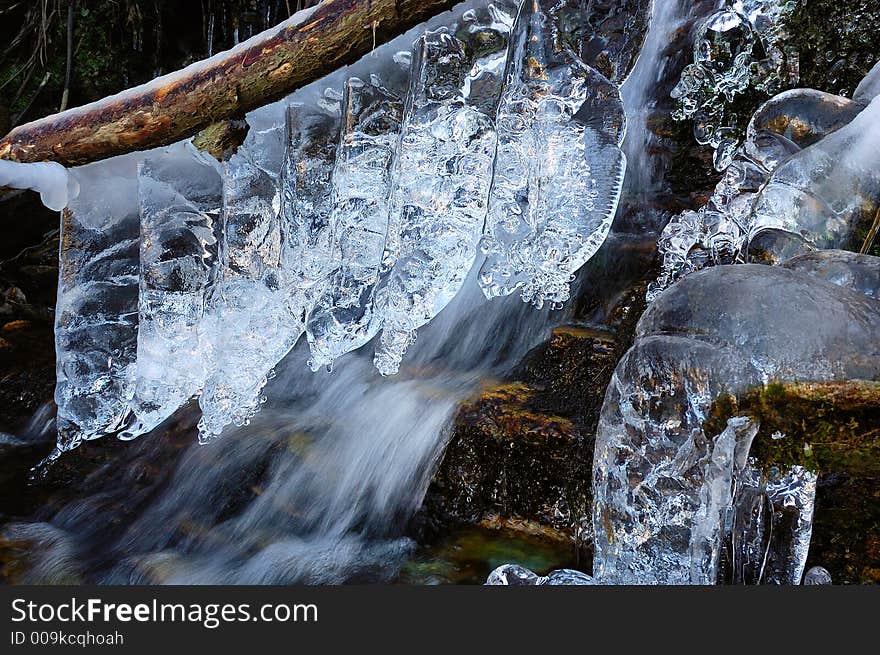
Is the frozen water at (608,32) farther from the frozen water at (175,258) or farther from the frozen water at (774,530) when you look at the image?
the frozen water at (774,530)

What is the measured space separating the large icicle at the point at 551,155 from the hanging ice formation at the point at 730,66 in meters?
1.41

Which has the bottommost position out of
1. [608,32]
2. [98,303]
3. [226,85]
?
[98,303]

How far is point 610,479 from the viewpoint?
2.03 m

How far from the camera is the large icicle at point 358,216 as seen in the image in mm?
2559

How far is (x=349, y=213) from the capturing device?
8.76ft

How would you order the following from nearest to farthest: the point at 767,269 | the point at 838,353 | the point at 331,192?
the point at 838,353
the point at 767,269
the point at 331,192

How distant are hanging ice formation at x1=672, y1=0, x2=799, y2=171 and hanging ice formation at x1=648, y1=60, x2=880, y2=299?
620 millimetres

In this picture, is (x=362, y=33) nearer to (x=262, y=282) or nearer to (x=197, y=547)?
(x=262, y=282)

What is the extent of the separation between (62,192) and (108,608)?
1.23 meters

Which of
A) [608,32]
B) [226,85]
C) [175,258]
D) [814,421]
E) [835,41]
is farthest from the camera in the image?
[835,41]

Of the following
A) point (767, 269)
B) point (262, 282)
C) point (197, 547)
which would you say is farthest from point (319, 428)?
point (767, 269)

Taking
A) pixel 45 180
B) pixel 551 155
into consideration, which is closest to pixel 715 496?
pixel 551 155

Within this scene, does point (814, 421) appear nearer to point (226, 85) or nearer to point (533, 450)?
point (533, 450)

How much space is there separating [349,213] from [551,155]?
650 millimetres
